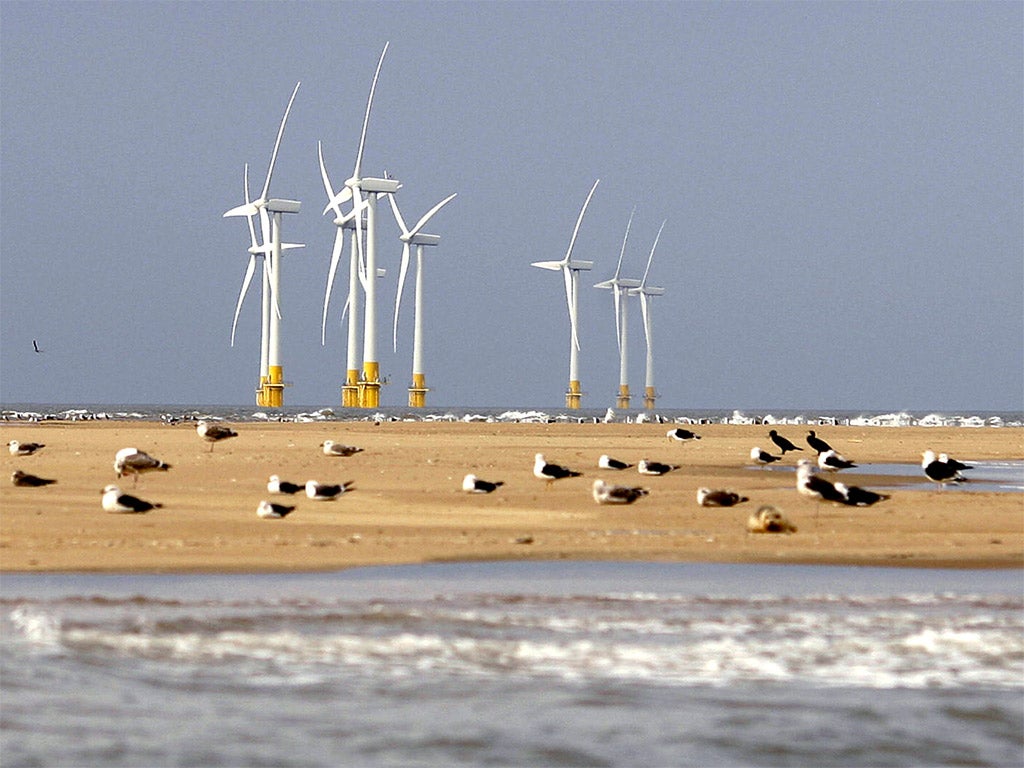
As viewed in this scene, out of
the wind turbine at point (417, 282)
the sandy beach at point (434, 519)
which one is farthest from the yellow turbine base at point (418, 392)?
the sandy beach at point (434, 519)

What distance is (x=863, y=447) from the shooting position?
2197 inches

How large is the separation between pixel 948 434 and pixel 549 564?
6053 cm

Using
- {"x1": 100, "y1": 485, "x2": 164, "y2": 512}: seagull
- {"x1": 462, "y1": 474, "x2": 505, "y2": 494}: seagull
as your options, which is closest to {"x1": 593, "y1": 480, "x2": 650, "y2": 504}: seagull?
{"x1": 462, "y1": 474, "x2": 505, "y2": 494}: seagull

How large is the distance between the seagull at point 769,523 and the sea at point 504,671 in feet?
15.2

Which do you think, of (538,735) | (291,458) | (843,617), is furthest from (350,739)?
(291,458)

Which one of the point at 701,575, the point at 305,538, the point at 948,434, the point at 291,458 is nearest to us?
the point at 701,575

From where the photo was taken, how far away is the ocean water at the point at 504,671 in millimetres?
9250

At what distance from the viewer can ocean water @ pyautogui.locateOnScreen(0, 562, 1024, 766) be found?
30.3 feet

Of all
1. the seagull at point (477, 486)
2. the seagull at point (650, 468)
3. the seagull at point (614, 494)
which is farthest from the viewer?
the seagull at point (650, 468)

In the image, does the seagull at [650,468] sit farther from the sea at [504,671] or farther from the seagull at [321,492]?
the sea at [504,671]

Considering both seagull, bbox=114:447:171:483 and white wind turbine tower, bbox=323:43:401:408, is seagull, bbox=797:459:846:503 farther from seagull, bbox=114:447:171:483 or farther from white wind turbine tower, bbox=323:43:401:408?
white wind turbine tower, bbox=323:43:401:408

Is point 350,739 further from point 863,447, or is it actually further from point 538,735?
point 863,447

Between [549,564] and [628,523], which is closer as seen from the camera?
[549,564]

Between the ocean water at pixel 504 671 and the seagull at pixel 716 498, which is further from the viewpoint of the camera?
the seagull at pixel 716 498
